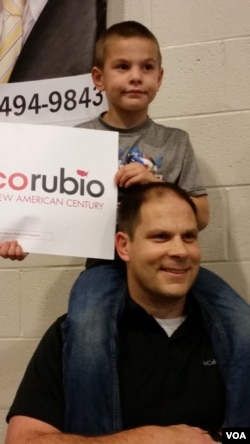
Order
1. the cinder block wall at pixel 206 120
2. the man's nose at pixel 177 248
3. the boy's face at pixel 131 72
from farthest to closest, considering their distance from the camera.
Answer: the cinder block wall at pixel 206 120 < the boy's face at pixel 131 72 < the man's nose at pixel 177 248

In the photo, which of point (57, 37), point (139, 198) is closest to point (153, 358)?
point (139, 198)

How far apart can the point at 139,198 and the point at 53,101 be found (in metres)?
0.61

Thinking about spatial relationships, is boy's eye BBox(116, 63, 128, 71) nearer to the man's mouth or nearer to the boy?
the boy

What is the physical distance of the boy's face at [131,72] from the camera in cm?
129

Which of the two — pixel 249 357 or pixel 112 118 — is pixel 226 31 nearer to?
pixel 112 118

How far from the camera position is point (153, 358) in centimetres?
116

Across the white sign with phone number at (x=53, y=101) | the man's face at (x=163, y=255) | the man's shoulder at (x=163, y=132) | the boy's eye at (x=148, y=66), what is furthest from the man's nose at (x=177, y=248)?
the white sign with phone number at (x=53, y=101)

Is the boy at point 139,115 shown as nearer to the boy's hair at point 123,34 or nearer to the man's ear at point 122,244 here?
the boy's hair at point 123,34

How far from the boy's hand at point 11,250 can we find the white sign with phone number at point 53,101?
0.58 m

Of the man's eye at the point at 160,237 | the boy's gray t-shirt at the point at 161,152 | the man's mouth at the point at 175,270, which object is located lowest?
the man's mouth at the point at 175,270

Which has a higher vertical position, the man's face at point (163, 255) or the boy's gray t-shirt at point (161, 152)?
the boy's gray t-shirt at point (161, 152)

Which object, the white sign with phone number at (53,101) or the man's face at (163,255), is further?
the white sign with phone number at (53,101)

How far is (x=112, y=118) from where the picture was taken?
53.4 inches

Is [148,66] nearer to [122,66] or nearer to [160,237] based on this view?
[122,66]
